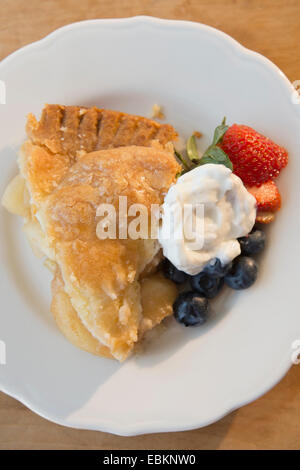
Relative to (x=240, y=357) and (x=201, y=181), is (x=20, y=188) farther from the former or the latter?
(x=240, y=357)

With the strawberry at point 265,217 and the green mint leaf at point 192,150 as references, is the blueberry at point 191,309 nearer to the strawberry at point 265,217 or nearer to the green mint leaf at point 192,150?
the strawberry at point 265,217

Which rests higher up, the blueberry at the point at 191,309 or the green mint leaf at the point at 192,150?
the green mint leaf at the point at 192,150

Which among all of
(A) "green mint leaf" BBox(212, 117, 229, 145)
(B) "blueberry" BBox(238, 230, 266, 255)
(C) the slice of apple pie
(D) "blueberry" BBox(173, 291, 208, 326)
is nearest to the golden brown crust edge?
(C) the slice of apple pie

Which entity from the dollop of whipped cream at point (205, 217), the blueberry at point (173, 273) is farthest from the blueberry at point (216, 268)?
the blueberry at point (173, 273)

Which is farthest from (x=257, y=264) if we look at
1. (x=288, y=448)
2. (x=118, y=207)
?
(x=288, y=448)

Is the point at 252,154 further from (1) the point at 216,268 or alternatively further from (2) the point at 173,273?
(2) the point at 173,273

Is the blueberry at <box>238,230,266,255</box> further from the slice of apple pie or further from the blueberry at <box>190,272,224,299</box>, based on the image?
the slice of apple pie

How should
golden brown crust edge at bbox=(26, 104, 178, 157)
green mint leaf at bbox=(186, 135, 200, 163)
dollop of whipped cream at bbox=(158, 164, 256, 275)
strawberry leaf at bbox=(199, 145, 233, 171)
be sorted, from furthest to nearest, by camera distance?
green mint leaf at bbox=(186, 135, 200, 163) → golden brown crust edge at bbox=(26, 104, 178, 157) → strawberry leaf at bbox=(199, 145, 233, 171) → dollop of whipped cream at bbox=(158, 164, 256, 275)
